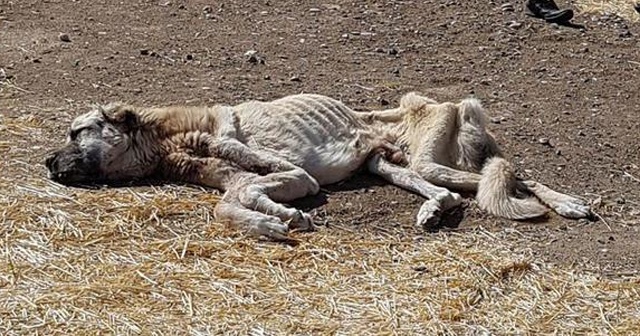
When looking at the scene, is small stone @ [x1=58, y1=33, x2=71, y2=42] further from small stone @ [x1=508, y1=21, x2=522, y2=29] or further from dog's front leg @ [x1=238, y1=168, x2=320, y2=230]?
small stone @ [x1=508, y1=21, x2=522, y2=29]

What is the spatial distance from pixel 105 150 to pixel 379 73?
112 inches

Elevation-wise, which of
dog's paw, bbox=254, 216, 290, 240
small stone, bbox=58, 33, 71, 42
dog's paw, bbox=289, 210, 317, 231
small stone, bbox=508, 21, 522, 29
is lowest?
small stone, bbox=508, 21, 522, 29

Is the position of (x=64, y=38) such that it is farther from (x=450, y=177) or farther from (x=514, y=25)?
(x=450, y=177)

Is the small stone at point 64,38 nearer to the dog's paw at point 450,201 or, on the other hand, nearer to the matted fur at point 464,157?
the matted fur at point 464,157

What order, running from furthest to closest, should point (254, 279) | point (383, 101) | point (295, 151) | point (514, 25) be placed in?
point (514, 25), point (383, 101), point (295, 151), point (254, 279)

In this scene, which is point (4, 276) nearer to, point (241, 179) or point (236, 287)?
point (236, 287)

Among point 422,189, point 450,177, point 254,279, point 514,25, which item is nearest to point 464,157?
point 450,177

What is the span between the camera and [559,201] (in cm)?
667

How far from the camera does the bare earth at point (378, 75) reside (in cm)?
666


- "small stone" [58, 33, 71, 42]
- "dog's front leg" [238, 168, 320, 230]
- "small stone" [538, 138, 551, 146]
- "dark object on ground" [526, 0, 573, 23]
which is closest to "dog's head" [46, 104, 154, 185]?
"dog's front leg" [238, 168, 320, 230]

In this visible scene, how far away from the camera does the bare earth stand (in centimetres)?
666

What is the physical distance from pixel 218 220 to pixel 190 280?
→ 77 cm

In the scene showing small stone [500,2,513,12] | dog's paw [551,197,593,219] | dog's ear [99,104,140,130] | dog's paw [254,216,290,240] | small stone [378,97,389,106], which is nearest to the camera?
dog's paw [254,216,290,240]

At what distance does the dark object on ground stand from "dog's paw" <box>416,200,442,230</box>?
450cm
